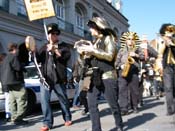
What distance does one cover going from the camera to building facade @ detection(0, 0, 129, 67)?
948 inches

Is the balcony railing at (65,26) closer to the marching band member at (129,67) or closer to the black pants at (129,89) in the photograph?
the marching band member at (129,67)

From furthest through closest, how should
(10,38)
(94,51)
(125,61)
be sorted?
(10,38), (125,61), (94,51)

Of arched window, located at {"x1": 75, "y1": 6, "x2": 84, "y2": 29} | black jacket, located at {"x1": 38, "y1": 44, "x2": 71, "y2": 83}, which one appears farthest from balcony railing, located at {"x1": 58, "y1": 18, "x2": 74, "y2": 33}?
black jacket, located at {"x1": 38, "y1": 44, "x2": 71, "y2": 83}

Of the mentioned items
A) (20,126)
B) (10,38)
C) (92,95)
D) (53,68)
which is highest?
(10,38)

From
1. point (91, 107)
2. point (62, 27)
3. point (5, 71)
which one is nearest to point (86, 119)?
point (5, 71)

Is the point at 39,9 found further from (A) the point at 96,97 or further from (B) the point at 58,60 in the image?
(A) the point at 96,97

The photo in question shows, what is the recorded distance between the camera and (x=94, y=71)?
268 inches

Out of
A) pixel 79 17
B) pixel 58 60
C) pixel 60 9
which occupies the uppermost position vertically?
pixel 60 9

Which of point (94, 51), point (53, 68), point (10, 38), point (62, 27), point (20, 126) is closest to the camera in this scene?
point (94, 51)

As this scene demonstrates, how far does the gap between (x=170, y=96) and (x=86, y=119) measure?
1842mm

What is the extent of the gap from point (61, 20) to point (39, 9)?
2480 centimetres

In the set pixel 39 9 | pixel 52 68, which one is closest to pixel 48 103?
pixel 52 68

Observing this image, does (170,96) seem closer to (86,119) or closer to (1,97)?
(86,119)

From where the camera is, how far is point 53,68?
27.2ft
